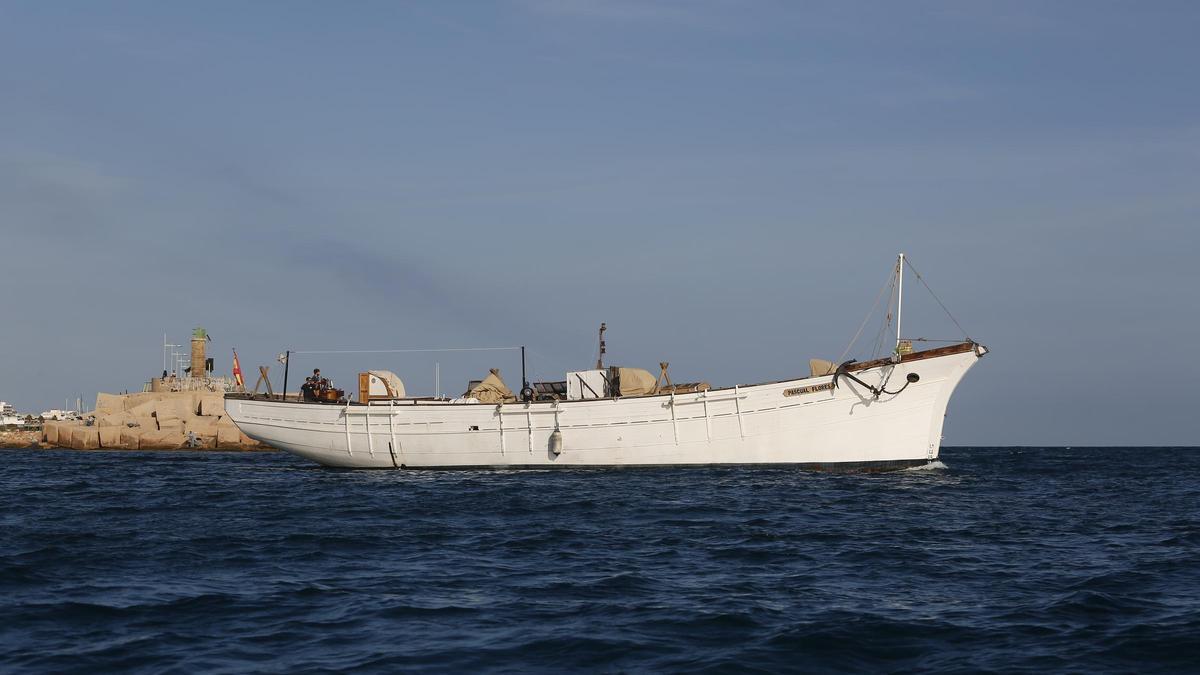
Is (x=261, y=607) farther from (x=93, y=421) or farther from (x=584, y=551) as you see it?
(x=93, y=421)

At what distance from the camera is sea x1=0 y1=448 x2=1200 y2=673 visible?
1261 centimetres

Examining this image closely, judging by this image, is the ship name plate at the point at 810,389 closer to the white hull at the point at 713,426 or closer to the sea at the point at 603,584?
the white hull at the point at 713,426

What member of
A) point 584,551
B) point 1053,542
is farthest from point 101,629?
point 1053,542

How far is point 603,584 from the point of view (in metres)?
17.1

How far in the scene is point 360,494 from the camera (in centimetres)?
3525

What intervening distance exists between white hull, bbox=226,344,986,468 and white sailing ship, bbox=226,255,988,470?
40 millimetres

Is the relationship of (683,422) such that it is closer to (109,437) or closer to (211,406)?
(109,437)

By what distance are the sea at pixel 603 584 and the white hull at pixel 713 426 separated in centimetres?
800

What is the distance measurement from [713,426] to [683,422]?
1.17 metres

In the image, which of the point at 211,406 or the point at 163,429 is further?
the point at 211,406

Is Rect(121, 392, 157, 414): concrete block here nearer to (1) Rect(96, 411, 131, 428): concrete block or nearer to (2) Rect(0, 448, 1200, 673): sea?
(1) Rect(96, 411, 131, 428): concrete block

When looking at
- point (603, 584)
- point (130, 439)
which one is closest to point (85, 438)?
point (130, 439)

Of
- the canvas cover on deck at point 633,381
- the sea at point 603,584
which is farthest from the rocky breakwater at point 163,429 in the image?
the sea at point 603,584

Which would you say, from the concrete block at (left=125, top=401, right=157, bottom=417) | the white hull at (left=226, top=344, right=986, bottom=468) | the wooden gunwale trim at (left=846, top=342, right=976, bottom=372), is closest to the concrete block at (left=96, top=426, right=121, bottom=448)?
the concrete block at (left=125, top=401, right=157, bottom=417)
